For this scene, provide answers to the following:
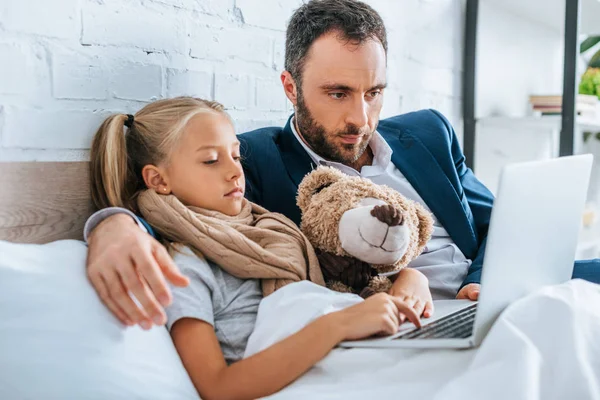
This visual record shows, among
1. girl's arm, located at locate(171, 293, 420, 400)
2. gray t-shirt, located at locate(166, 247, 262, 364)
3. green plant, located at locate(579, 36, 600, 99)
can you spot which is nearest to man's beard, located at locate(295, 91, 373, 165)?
gray t-shirt, located at locate(166, 247, 262, 364)

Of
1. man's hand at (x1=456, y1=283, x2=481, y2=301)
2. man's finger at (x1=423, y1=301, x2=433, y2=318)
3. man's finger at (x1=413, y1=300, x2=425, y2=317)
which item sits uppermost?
man's finger at (x1=413, y1=300, x2=425, y2=317)

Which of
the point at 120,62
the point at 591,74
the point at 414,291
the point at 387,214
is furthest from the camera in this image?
the point at 591,74

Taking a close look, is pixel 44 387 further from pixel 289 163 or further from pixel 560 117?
pixel 560 117

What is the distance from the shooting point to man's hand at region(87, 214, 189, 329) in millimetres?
899

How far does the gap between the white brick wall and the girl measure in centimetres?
9

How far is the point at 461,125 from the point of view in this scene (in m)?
2.75

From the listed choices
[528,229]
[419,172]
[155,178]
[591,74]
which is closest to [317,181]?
[155,178]

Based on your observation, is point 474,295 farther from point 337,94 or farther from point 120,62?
point 120,62

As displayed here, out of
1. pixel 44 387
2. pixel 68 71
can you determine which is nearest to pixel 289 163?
pixel 68 71

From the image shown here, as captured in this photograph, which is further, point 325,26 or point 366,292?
point 325,26

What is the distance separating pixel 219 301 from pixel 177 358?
15 cm

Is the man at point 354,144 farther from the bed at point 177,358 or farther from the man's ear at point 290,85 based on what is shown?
the bed at point 177,358

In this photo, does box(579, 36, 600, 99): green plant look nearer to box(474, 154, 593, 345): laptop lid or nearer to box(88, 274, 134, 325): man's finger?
box(474, 154, 593, 345): laptop lid

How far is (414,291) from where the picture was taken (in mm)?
1173
